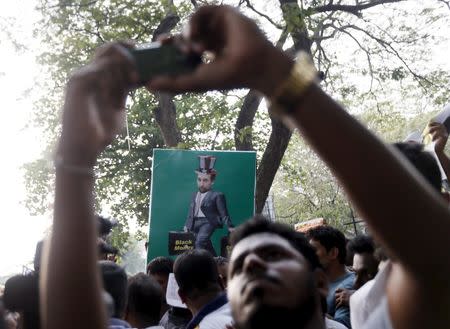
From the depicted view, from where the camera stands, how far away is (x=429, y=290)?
1064 millimetres

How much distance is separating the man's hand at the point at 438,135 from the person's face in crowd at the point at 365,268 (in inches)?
51.9

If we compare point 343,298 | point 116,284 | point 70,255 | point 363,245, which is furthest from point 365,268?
point 70,255

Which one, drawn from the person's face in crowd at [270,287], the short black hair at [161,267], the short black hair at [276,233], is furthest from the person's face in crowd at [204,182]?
the person's face in crowd at [270,287]

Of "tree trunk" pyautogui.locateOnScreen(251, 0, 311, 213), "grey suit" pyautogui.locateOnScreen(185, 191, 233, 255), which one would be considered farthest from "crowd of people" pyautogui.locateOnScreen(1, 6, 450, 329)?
"tree trunk" pyautogui.locateOnScreen(251, 0, 311, 213)

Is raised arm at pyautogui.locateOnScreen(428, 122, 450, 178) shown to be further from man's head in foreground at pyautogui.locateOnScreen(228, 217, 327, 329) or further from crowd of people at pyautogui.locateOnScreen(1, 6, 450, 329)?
crowd of people at pyautogui.locateOnScreen(1, 6, 450, 329)

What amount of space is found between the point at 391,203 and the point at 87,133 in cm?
58

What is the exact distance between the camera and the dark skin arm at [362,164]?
3.30ft

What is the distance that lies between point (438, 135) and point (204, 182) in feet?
10.4

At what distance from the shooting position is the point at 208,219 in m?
5.73

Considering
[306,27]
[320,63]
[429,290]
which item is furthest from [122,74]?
[320,63]

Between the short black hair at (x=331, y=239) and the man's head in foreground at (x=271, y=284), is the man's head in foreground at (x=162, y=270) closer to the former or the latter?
the short black hair at (x=331, y=239)

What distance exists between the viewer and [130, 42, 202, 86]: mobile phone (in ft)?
3.65

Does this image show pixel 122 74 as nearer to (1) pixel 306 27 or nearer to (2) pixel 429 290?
(2) pixel 429 290

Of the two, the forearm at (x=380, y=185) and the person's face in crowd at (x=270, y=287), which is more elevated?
the forearm at (x=380, y=185)
